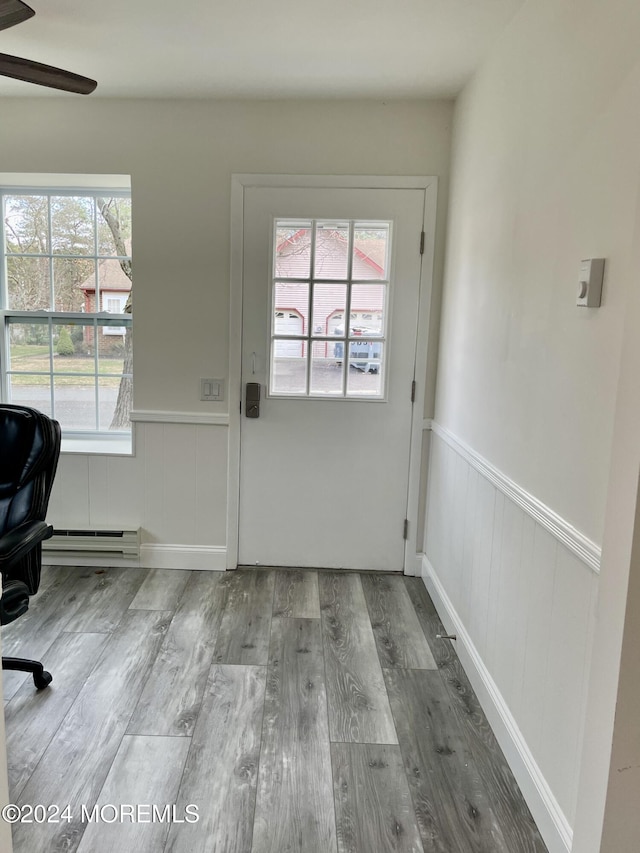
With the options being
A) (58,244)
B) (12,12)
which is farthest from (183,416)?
(12,12)

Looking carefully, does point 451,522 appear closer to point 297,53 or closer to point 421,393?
point 421,393

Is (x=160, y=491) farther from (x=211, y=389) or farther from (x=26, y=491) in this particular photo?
(x=26, y=491)

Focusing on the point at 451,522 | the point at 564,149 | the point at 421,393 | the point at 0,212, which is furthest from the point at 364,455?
the point at 0,212

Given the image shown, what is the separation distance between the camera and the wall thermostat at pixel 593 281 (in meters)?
1.39

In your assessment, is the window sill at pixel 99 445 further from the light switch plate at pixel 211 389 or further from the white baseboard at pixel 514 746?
the white baseboard at pixel 514 746

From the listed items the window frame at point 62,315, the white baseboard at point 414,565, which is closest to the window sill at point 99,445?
the window frame at point 62,315

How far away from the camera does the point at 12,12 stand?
5.21ft

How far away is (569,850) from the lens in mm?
1426

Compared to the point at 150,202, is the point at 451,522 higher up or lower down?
lower down

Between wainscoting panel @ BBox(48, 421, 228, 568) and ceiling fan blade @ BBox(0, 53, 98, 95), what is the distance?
161 centimetres

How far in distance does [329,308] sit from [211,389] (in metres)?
0.75

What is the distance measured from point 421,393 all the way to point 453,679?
4.66 feet

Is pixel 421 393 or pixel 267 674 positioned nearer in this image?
pixel 267 674

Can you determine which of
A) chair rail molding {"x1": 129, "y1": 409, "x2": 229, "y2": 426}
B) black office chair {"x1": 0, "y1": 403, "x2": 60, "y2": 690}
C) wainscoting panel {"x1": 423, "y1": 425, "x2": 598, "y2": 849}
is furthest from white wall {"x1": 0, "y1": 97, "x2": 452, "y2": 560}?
wainscoting panel {"x1": 423, "y1": 425, "x2": 598, "y2": 849}
